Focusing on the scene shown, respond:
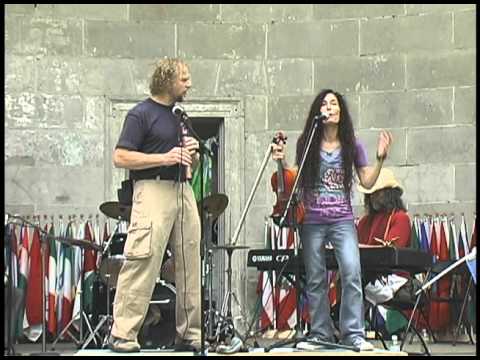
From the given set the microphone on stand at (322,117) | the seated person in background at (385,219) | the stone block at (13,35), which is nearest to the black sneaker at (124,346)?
the microphone on stand at (322,117)

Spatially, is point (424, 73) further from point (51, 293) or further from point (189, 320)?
point (189, 320)

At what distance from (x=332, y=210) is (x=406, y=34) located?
4.73 metres

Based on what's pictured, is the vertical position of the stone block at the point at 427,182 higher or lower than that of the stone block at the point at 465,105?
lower

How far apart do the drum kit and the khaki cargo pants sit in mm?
1178

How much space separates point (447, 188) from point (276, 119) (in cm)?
193

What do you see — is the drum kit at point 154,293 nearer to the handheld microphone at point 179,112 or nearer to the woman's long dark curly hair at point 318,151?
the woman's long dark curly hair at point 318,151

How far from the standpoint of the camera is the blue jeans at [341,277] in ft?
20.4

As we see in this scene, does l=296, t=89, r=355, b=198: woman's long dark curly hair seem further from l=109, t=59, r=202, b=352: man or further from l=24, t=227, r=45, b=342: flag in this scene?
l=24, t=227, r=45, b=342: flag

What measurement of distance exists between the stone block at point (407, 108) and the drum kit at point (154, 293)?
10.3ft

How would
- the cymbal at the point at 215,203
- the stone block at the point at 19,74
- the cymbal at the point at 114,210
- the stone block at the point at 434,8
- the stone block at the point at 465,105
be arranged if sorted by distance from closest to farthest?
the cymbal at the point at 215,203
the cymbal at the point at 114,210
the stone block at the point at 465,105
the stone block at the point at 434,8
the stone block at the point at 19,74

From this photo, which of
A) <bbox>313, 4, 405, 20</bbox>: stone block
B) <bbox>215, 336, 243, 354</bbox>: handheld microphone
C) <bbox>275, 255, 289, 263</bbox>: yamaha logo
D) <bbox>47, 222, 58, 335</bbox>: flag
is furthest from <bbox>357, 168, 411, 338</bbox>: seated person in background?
<bbox>47, 222, 58, 335</bbox>: flag

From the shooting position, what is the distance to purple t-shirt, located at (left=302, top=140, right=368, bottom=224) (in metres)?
6.30

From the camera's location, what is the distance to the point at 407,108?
10461 mm

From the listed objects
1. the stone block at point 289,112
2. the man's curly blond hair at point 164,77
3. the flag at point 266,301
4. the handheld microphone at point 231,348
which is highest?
the stone block at point 289,112
